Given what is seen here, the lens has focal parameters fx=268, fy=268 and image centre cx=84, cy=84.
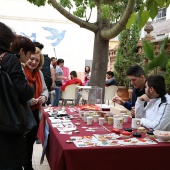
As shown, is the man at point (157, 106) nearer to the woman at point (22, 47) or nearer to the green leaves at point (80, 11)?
the woman at point (22, 47)

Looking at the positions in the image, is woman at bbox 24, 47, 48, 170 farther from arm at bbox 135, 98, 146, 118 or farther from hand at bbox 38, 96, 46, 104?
arm at bbox 135, 98, 146, 118

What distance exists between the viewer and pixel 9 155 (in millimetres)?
1623

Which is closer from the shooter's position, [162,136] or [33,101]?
[162,136]

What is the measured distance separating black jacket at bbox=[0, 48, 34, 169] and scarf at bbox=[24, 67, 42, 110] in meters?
0.86

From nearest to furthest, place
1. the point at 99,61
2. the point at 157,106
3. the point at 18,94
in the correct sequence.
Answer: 1. the point at 18,94
2. the point at 157,106
3. the point at 99,61

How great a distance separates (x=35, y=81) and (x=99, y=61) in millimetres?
2684

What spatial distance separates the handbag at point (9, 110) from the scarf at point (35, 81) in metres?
0.94

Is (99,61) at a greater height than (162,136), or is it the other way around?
(99,61)

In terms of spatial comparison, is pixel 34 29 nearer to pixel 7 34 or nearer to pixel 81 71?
pixel 81 71

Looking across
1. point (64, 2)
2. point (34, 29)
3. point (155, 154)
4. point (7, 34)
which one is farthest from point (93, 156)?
point (34, 29)

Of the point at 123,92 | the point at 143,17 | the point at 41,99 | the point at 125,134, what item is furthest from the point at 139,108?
the point at 123,92

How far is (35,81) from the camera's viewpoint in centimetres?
264

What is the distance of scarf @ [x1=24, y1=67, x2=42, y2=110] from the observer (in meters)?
2.55

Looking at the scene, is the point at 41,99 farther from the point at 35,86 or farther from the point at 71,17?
the point at 71,17
